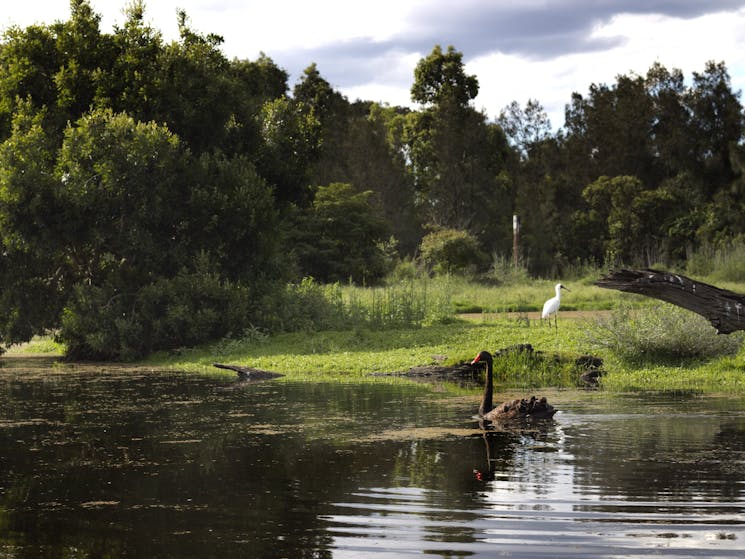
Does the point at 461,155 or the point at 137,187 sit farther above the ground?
the point at 461,155

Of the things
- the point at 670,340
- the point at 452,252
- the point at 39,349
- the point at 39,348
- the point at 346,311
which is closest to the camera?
the point at 670,340

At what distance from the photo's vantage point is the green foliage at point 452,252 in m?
50.8

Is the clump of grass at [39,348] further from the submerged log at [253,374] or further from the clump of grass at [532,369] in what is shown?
the clump of grass at [532,369]

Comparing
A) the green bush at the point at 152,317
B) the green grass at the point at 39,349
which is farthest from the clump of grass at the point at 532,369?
the green grass at the point at 39,349

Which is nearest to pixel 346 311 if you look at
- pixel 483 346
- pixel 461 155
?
pixel 483 346

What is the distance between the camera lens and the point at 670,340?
20953 mm

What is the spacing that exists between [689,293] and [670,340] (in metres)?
8.88

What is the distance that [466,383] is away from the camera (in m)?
21.0

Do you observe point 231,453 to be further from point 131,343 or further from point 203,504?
point 131,343

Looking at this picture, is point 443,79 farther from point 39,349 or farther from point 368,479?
point 368,479

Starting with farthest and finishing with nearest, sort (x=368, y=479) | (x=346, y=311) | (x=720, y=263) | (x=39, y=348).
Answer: (x=720, y=263) → (x=39, y=348) → (x=346, y=311) → (x=368, y=479)

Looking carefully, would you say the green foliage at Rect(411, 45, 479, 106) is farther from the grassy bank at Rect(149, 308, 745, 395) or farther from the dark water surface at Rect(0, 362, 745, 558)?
the dark water surface at Rect(0, 362, 745, 558)

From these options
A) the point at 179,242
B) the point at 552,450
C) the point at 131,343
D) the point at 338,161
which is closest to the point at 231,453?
the point at 552,450

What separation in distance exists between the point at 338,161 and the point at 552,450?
56.5 m
